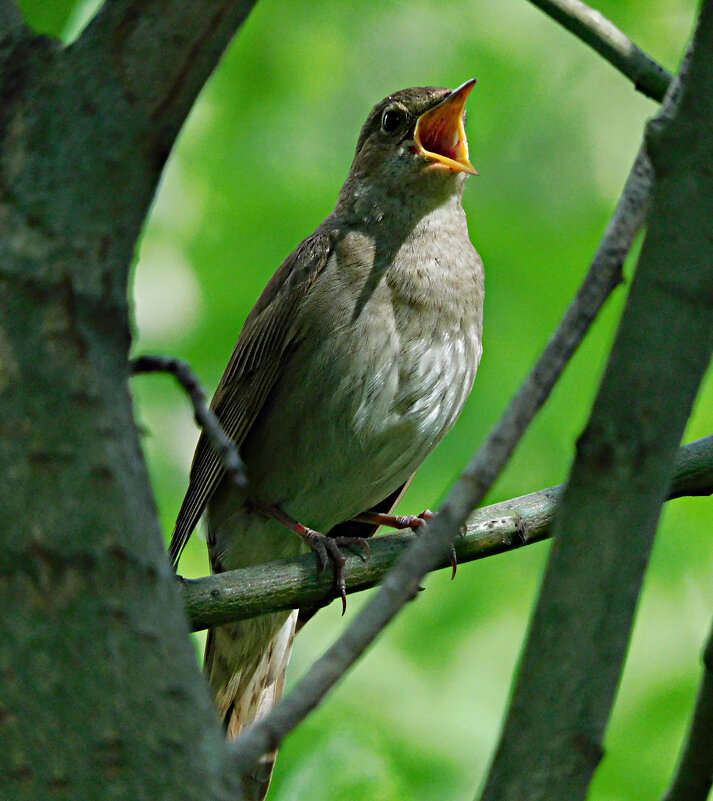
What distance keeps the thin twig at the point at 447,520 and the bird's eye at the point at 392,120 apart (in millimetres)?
2489

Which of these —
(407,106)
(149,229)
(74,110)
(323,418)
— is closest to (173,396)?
(149,229)

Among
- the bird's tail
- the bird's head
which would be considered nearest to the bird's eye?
the bird's head

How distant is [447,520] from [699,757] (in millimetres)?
681

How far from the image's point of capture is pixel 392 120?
11.3ft

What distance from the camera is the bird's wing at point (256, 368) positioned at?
10.7 ft

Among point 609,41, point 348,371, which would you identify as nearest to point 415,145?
point 348,371

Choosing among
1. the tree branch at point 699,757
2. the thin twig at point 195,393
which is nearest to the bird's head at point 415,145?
the tree branch at point 699,757

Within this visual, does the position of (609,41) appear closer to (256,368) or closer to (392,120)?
(392,120)

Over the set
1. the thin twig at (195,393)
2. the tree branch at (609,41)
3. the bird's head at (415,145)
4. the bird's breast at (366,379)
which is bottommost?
the thin twig at (195,393)

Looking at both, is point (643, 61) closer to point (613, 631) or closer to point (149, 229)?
point (613, 631)

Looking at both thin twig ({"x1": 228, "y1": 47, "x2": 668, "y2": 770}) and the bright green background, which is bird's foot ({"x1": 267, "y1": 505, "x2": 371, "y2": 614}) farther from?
thin twig ({"x1": 228, "y1": 47, "x2": 668, "y2": 770})

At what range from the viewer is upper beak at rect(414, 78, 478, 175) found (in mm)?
3291

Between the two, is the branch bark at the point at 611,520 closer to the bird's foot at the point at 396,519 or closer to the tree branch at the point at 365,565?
the tree branch at the point at 365,565

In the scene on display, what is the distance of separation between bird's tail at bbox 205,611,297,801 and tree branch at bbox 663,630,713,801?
82.0 inches
